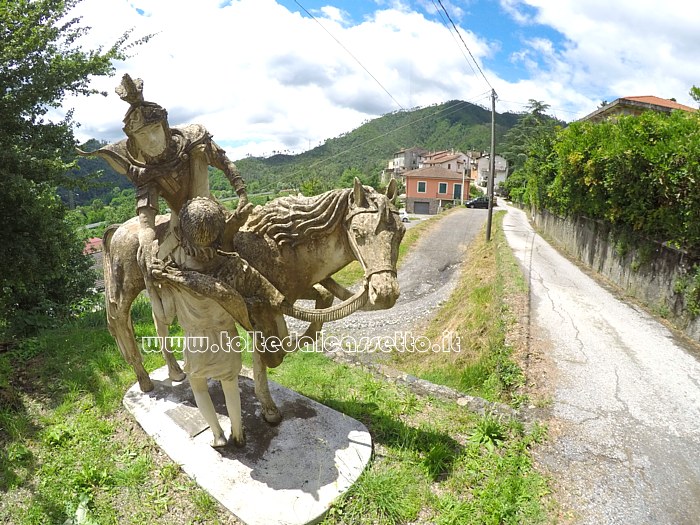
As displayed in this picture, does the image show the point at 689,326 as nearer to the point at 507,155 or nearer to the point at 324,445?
the point at 324,445

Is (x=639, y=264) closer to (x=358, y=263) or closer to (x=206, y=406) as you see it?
(x=358, y=263)

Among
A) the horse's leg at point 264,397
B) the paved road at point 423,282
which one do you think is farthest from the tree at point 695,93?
the horse's leg at point 264,397

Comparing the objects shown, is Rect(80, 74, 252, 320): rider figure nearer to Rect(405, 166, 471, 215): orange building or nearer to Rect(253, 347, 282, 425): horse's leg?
Rect(253, 347, 282, 425): horse's leg

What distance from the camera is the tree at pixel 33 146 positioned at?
18.1 feet

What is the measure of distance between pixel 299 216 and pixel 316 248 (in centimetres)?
26

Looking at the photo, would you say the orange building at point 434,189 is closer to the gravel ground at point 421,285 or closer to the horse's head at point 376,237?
the gravel ground at point 421,285

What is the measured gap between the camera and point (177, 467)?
317cm

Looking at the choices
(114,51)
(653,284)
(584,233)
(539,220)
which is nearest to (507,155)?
(539,220)

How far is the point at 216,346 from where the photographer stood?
2.88 metres

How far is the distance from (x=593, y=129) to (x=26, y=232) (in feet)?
38.0

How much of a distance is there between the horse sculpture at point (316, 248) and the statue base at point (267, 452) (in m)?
0.29

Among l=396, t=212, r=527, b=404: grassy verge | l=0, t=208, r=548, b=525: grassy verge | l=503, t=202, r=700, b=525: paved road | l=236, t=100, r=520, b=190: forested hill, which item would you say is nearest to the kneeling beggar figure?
l=0, t=208, r=548, b=525: grassy verge

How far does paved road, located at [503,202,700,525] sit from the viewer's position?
3.12 metres

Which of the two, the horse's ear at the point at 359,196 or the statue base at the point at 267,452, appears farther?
the statue base at the point at 267,452
